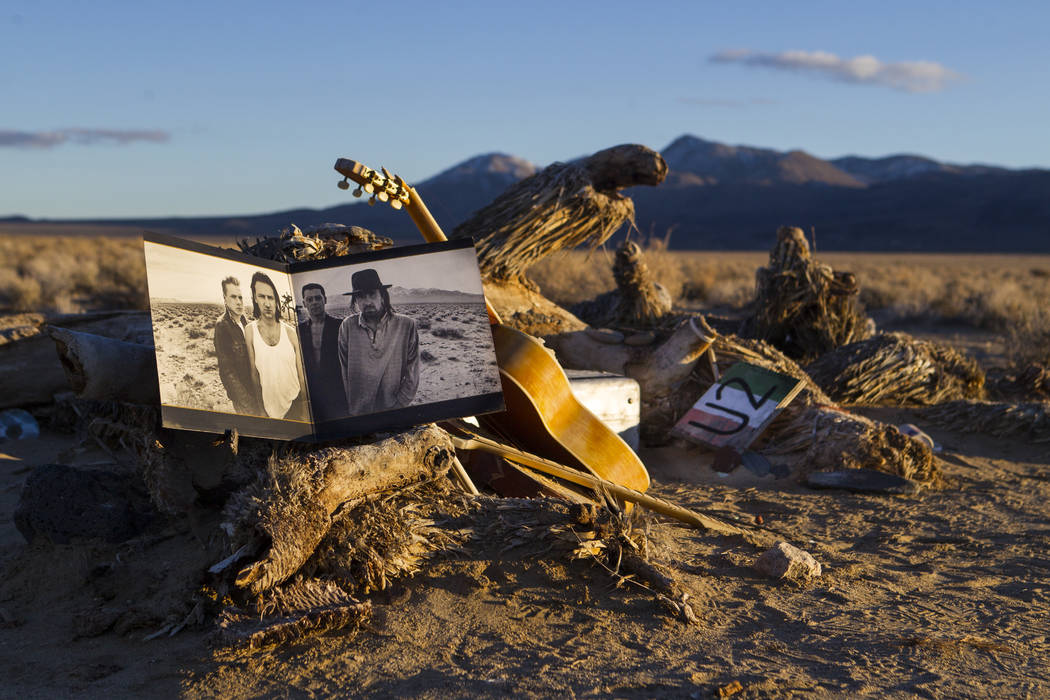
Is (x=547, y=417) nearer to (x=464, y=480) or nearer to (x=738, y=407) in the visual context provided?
(x=464, y=480)

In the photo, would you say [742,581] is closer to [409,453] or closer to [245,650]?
[409,453]

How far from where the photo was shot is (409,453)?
3.42 m

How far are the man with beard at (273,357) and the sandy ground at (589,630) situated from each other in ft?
2.26

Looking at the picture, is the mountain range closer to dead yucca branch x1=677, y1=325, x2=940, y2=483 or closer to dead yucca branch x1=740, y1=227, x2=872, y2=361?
dead yucca branch x1=740, y1=227, x2=872, y2=361

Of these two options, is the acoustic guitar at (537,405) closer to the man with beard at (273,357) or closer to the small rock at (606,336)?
the man with beard at (273,357)

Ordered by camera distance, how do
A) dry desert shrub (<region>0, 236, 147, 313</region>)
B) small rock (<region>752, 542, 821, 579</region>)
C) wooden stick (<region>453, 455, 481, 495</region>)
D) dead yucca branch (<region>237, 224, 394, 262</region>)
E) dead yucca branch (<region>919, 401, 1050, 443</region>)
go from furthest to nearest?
dry desert shrub (<region>0, 236, 147, 313</region>) → dead yucca branch (<region>919, 401, 1050, 443</region>) → dead yucca branch (<region>237, 224, 394, 262</region>) → small rock (<region>752, 542, 821, 579</region>) → wooden stick (<region>453, 455, 481, 495</region>)

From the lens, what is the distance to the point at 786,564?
3799 mm

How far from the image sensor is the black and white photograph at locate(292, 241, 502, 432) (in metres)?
3.55

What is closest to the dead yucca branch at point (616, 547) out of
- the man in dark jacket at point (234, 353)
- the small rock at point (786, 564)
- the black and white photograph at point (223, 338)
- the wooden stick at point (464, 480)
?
the wooden stick at point (464, 480)

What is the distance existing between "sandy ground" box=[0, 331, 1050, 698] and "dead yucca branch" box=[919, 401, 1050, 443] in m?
2.93

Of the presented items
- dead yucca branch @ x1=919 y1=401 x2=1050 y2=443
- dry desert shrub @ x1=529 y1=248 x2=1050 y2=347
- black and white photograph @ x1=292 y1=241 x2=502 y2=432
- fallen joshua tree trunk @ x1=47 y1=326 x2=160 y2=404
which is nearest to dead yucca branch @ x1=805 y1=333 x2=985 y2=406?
dead yucca branch @ x1=919 y1=401 x2=1050 y2=443

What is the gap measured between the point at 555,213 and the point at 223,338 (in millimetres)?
4162

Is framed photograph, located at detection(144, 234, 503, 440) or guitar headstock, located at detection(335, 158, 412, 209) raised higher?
guitar headstock, located at detection(335, 158, 412, 209)

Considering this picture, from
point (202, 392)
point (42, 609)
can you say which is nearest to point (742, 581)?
point (202, 392)
